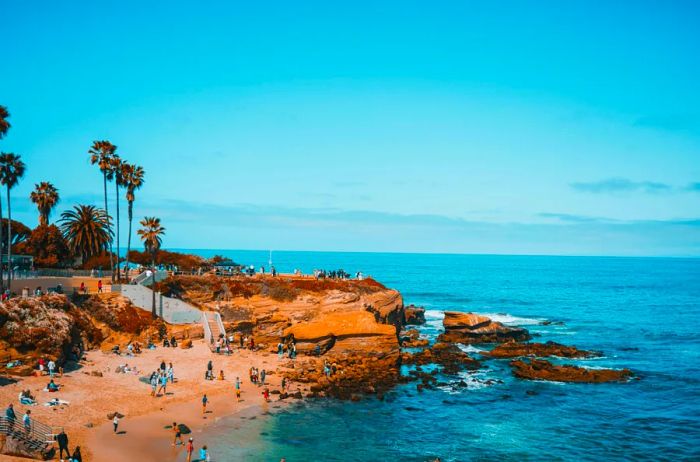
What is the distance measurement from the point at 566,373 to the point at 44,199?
217 feet

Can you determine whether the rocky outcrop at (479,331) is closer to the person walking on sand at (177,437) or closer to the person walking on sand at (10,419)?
the person walking on sand at (177,437)

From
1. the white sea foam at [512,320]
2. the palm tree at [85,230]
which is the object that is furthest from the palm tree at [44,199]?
the white sea foam at [512,320]

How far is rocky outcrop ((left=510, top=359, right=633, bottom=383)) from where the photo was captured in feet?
155

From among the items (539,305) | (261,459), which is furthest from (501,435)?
(539,305)

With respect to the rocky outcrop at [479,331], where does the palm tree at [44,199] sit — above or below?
above

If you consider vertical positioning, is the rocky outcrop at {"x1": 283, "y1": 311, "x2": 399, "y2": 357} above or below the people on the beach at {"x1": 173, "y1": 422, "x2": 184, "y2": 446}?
above

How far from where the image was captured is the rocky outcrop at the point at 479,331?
6600 cm

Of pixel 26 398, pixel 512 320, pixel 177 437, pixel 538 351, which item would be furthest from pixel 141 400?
pixel 512 320

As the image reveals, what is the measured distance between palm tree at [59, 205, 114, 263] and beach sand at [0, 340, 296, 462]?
21762mm

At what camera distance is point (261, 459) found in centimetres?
2814

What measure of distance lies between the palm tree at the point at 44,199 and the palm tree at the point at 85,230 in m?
6.97

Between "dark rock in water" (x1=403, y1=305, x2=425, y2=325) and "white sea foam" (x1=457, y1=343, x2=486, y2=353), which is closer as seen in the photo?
"white sea foam" (x1=457, y1=343, x2=486, y2=353)

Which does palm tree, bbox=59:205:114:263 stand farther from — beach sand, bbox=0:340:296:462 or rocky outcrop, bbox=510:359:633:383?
rocky outcrop, bbox=510:359:633:383

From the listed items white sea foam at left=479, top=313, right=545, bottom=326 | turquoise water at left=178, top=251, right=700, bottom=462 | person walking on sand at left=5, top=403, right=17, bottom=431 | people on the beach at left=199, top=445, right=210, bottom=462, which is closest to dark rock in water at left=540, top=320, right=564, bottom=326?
white sea foam at left=479, top=313, right=545, bottom=326
